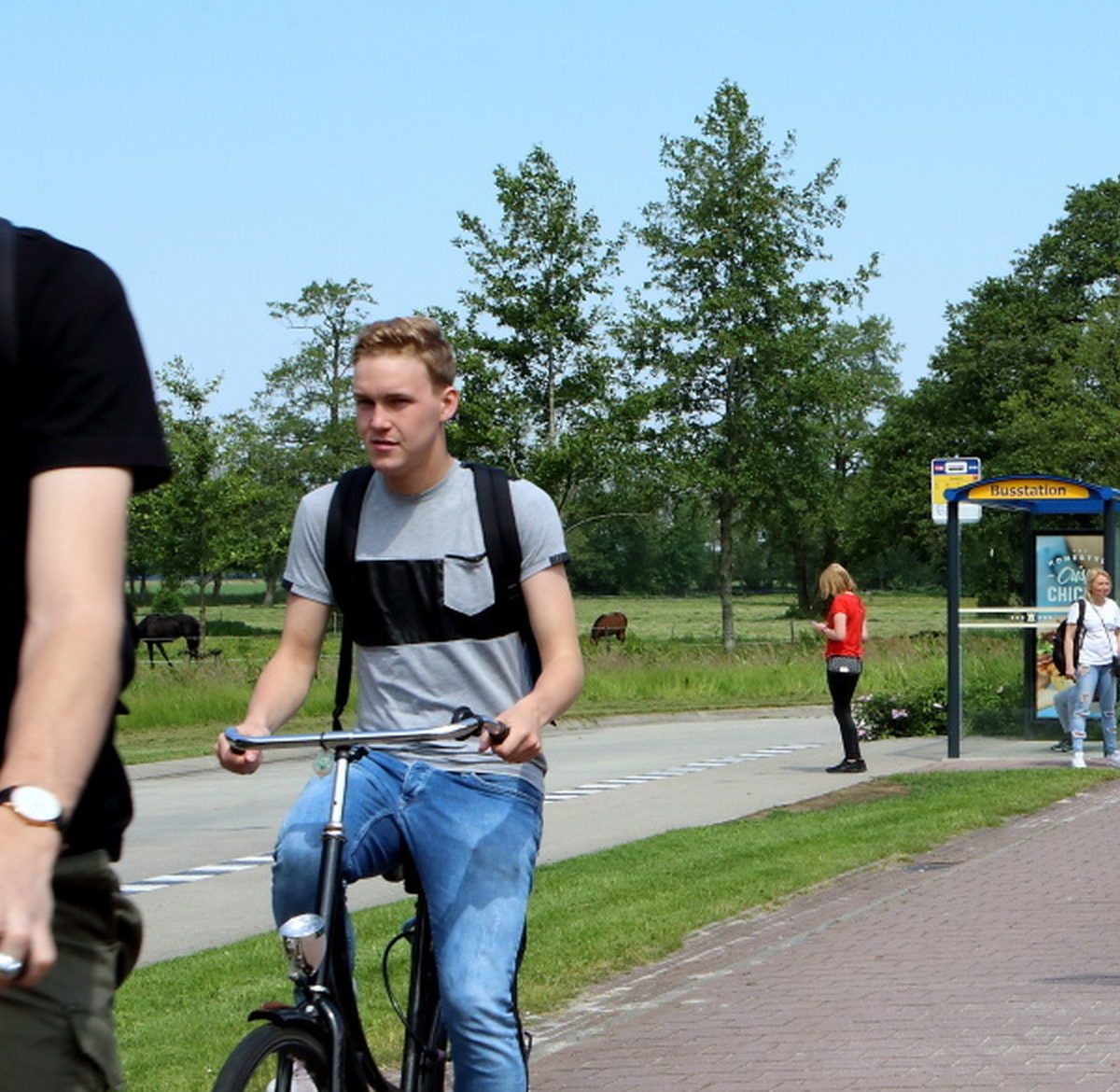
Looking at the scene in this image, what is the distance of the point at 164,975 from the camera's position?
8398 millimetres

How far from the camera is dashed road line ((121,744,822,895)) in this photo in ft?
39.3

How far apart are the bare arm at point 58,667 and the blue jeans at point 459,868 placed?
197 cm

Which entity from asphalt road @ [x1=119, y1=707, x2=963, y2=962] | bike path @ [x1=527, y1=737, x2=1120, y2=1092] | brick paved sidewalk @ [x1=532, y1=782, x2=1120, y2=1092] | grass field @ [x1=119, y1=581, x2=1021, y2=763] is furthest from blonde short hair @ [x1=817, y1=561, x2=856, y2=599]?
brick paved sidewalk @ [x1=532, y1=782, x2=1120, y2=1092]

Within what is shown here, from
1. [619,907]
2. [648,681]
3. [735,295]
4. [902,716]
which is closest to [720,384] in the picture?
[735,295]

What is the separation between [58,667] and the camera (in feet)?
6.64

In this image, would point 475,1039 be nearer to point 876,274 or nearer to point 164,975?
point 164,975

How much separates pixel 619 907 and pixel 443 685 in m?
5.83

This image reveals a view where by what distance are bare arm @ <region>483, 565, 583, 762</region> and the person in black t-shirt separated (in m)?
1.75

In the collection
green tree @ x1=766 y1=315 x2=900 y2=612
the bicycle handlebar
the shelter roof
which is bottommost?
the bicycle handlebar

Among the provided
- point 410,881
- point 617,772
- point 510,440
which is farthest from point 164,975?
point 510,440

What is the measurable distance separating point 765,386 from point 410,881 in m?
53.1

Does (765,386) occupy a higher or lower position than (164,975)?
higher

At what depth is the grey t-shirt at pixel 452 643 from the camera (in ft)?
13.6

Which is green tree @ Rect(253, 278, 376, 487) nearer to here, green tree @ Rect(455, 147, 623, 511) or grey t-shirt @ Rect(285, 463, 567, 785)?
green tree @ Rect(455, 147, 623, 511)
